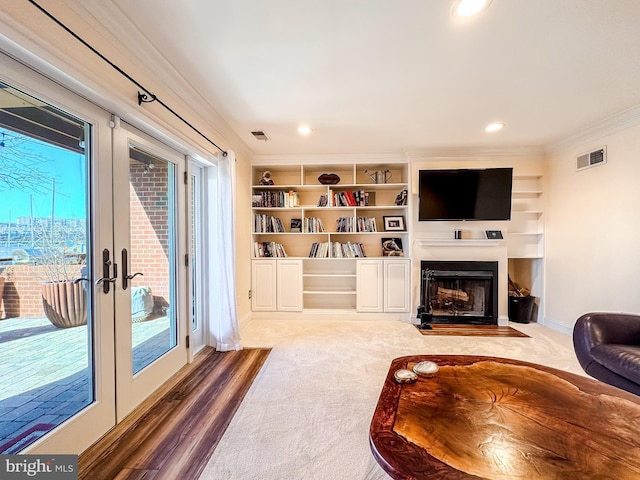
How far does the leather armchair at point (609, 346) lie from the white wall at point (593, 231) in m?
1.10

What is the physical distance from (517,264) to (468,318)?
1.22 metres

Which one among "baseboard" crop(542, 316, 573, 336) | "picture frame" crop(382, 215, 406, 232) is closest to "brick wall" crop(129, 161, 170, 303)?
"picture frame" crop(382, 215, 406, 232)

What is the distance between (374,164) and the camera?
419cm

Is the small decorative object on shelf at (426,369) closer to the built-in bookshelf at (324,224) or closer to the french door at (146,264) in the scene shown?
the french door at (146,264)

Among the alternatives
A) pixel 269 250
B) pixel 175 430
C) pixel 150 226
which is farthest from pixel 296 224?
pixel 175 430

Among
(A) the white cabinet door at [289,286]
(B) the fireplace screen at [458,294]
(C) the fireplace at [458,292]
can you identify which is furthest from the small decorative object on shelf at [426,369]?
(A) the white cabinet door at [289,286]

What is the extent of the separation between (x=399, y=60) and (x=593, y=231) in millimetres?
3026

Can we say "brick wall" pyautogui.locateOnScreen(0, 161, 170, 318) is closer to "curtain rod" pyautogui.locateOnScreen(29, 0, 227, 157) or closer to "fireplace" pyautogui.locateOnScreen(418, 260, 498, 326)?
"curtain rod" pyautogui.locateOnScreen(29, 0, 227, 157)

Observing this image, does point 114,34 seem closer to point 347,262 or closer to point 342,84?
point 342,84

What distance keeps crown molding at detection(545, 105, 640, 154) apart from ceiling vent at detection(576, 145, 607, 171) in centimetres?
13

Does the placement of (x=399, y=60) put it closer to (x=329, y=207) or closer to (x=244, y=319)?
(x=329, y=207)

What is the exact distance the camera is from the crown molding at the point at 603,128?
2725mm

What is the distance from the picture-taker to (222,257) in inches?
118

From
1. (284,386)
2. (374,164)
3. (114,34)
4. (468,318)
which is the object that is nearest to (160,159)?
(114,34)
